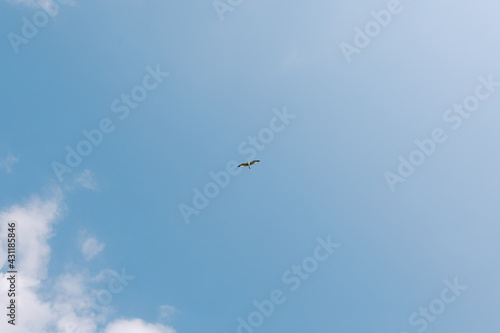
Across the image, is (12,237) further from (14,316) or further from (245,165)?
(245,165)

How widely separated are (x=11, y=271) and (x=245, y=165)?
3451cm

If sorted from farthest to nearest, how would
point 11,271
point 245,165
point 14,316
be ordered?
1. point 245,165
2. point 11,271
3. point 14,316

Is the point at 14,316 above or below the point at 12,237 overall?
below

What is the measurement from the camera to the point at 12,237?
50.2 feet

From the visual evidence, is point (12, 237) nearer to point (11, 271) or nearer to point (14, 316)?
point (11, 271)

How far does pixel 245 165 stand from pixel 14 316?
1342 inches

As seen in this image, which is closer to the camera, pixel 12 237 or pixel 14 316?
pixel 14 316

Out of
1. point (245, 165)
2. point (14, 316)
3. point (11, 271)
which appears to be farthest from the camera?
point (245, 165)

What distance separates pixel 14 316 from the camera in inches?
546

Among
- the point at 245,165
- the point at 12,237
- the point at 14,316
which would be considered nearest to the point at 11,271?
the point at 12,237

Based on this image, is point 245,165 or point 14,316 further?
point 245,165

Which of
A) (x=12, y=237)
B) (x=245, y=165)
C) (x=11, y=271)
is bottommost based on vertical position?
(x=245, y=165)

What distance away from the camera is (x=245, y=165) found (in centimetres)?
2042

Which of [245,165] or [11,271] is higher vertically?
[11,271]
